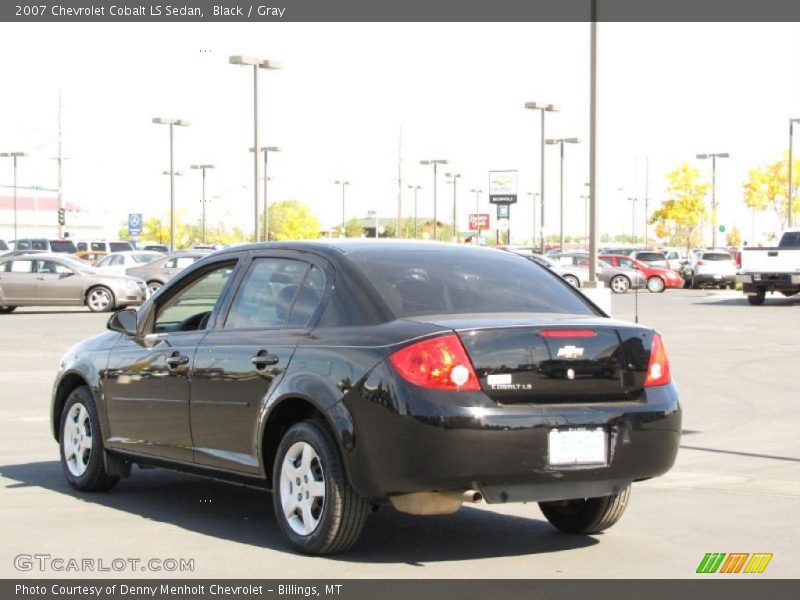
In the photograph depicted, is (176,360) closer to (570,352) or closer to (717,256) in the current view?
(570,352)

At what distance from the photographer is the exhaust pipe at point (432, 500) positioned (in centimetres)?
673

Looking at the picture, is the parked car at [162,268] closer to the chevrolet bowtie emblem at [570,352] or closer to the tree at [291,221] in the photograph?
the chevrolet bowtie emblem at [570,352]

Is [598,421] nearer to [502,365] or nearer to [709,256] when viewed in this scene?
[502,365]

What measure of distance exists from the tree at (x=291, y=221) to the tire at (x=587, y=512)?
93606mm

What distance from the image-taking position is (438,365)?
662 centimetres

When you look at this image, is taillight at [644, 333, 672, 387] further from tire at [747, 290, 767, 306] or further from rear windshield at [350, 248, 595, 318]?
tire at [747, 290, 767, 306]

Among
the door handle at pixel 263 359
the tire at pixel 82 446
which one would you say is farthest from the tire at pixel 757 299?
the door handle at pixel 263 359

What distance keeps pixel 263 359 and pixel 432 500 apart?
132 cm

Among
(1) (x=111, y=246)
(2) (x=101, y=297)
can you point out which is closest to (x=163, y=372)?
(2) (x=101, y=297)

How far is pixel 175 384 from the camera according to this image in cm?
825

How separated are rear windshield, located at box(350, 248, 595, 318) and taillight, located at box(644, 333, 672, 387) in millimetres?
480

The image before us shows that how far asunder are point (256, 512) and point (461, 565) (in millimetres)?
1979

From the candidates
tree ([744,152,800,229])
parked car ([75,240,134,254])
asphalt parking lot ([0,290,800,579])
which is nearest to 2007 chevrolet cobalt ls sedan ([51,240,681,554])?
asphalt parking lot ([0,290,800,579])
